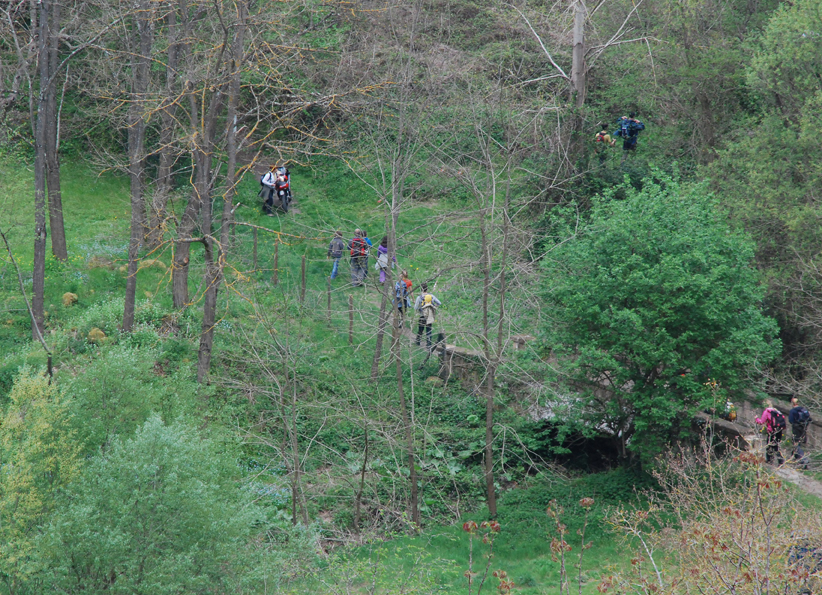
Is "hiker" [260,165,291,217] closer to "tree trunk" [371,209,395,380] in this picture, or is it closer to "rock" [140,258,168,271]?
"rock" [140,258,168,271]

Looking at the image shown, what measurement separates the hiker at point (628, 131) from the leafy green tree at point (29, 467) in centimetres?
1620

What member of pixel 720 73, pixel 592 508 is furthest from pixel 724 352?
pixel 720 73

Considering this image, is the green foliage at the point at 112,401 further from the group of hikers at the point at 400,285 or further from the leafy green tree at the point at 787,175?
the leafy green tree at the point at 787,175

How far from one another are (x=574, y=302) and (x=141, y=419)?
8.64 metres

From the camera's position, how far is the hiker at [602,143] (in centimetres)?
2242

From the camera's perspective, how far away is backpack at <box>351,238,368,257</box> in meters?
18.8

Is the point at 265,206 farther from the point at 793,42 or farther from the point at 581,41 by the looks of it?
the point at 793,42

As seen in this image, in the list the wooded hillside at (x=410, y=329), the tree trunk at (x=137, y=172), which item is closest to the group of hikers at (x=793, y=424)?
the wooded hillside at (x=410, y=329)

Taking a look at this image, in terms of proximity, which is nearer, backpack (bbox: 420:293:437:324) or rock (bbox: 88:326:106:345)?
backpack (bbox: 420:293:437:324)

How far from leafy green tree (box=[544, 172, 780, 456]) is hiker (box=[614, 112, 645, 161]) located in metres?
5.76

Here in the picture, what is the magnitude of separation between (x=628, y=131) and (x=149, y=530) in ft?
56.1

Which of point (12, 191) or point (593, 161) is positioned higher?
point (593, 161)

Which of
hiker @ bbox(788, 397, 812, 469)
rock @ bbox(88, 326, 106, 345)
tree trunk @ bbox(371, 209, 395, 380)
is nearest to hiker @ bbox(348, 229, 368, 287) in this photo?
tree trunk @ bbox(371, 209, 395, 380)

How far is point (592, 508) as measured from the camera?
1703cm
